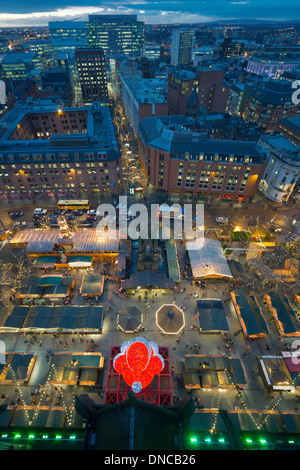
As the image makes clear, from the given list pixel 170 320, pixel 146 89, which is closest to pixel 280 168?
pixel 170 320

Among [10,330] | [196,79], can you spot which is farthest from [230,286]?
[196,79]

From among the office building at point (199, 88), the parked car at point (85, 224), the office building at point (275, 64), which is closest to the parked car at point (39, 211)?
the parked car at point (85, 224)

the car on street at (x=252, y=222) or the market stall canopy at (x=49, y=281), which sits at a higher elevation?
the car on street at (x=252, y=222)

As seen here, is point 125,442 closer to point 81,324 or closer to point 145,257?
point 81,324

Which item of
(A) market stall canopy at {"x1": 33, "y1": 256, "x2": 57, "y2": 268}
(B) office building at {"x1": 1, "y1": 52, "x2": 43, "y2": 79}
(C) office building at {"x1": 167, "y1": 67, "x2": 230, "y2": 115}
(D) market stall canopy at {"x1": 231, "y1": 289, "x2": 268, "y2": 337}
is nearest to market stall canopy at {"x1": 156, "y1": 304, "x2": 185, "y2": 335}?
(D) market stall canopy at {"x1": 231, "y1": 289, "x2": 268, "y2": 337}

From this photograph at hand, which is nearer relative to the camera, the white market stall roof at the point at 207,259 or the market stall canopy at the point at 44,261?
the white market stall roof at the point at 207,259

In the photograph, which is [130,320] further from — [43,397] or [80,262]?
[80,262]

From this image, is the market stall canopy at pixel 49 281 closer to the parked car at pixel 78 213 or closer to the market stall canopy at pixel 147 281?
the market stall canopy at pixel 147 281
